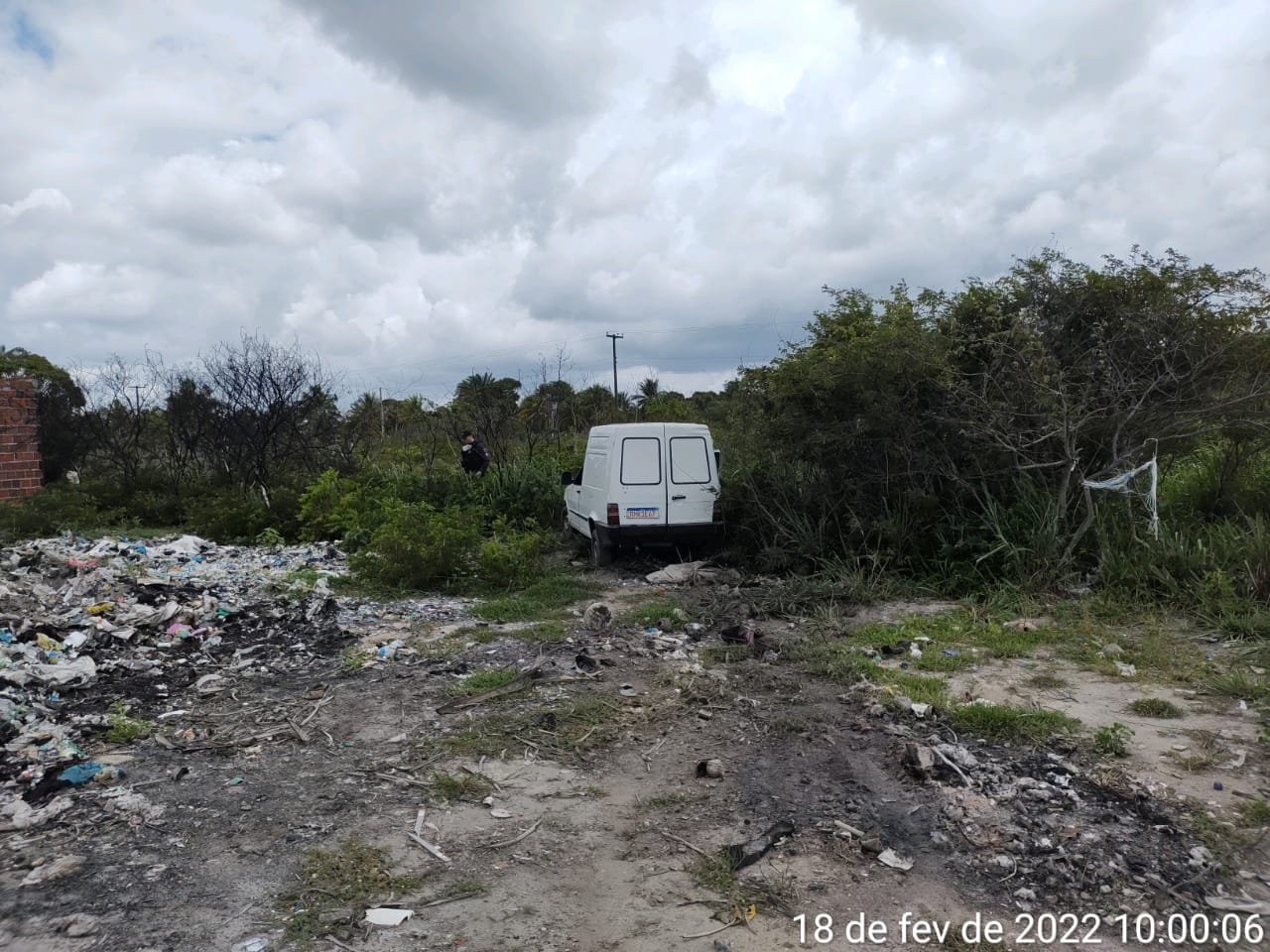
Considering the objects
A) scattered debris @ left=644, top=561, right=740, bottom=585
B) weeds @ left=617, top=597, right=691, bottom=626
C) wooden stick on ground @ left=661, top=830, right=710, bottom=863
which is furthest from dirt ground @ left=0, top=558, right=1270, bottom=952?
scattered debris @ left=644, top=561, right=740, bottom=585

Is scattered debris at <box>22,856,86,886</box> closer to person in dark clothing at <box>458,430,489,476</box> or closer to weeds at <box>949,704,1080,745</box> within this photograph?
weeds at <box>949,704,1080,745</box>

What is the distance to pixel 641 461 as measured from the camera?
1077 cm

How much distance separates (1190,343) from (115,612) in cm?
1075

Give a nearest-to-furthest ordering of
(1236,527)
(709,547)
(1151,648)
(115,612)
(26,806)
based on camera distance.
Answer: (26,806)
(1151,648)
(115,612)
(1236,527)
(709,547)

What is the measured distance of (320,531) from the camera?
13.8m

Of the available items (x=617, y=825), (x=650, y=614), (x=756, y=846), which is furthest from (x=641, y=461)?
(x=756, y=846)

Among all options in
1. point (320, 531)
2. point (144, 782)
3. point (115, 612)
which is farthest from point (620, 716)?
point (320, 531)

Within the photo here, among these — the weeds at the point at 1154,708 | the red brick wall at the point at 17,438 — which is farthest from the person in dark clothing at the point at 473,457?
the weeds at the point at 1154,708

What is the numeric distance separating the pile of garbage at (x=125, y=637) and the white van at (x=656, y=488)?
97.3 inches

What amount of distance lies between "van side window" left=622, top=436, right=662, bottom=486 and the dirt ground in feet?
15.9

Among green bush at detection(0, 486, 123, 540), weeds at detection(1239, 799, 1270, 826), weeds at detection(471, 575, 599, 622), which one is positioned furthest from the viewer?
green bush at detection(0, 486, 123, 540)

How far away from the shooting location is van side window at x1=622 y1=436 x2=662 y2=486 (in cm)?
1073

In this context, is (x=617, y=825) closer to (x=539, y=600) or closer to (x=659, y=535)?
(x=539, y=600)

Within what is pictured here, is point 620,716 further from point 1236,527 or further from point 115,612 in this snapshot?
point 1236,527
